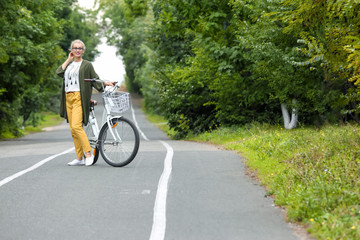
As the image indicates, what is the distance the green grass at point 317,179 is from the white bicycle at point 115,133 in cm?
197

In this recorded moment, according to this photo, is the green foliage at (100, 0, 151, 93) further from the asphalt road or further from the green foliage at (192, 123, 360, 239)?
the asphalt road

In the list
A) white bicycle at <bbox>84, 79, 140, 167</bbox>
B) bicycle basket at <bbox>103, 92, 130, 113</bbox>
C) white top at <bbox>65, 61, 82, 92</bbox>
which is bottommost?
white bicycle at <bbox>84, 79, 140, 167</bbox>

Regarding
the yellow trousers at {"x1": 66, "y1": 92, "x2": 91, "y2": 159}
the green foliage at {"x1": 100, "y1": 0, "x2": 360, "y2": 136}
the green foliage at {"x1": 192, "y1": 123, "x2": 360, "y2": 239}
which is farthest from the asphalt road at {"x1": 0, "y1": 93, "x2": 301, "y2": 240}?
the green foliage at {"x1": 100, "y1": 0, "x2": 360, "y2": 136}

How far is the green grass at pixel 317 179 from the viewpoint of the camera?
5.23m

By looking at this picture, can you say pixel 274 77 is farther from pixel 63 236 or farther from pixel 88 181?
pixel 63 236

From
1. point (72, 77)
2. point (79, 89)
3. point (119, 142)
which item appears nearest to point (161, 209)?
point (119, 142)

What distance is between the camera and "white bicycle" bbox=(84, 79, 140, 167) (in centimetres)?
884

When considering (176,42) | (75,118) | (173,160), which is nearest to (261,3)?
(173,160)

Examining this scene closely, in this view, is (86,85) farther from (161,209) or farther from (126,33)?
(126,33)

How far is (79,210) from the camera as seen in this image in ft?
20.4

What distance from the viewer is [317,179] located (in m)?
6.53

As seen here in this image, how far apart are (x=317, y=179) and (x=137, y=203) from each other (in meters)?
2.06

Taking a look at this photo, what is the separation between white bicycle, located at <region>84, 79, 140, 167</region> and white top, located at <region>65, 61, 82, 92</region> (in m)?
0.28

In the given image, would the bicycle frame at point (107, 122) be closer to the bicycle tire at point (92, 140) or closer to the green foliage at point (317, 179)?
the bicycle tire at point (92, 140)
